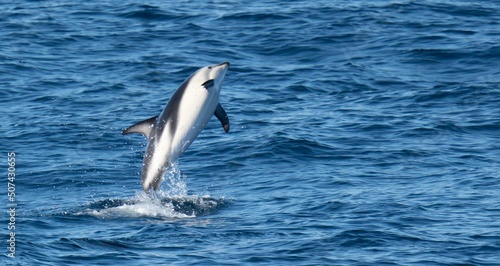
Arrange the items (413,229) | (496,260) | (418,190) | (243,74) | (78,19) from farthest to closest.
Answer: (78,19) → (243,74) → (418,190) → (413,229) → (496,260)

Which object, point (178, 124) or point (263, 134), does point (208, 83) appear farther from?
point (263, 134)

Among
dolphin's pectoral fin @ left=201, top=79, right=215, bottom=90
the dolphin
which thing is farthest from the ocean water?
dolphin's pectoral fin @ left=201, top=79, right=215, bottom=90

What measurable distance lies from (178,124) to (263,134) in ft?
28.3

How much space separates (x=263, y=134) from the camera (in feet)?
90.0

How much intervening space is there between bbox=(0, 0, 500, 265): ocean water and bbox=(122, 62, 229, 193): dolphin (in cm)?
136

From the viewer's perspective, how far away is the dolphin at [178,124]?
18922mm

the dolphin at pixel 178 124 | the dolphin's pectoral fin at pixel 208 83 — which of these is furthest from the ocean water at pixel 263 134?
the dolphin's pectoral fin at pixel 208 83

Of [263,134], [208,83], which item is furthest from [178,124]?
[263,134]

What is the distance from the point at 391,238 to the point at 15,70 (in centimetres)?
1685

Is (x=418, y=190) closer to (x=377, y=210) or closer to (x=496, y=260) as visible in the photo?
(x=377, y=210)

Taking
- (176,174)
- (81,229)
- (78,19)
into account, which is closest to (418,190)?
(176,174)

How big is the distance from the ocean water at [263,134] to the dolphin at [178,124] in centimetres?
136

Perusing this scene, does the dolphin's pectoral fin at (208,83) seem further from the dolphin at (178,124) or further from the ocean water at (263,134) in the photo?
the ocean water at (263,134)

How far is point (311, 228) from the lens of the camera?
801 inches
